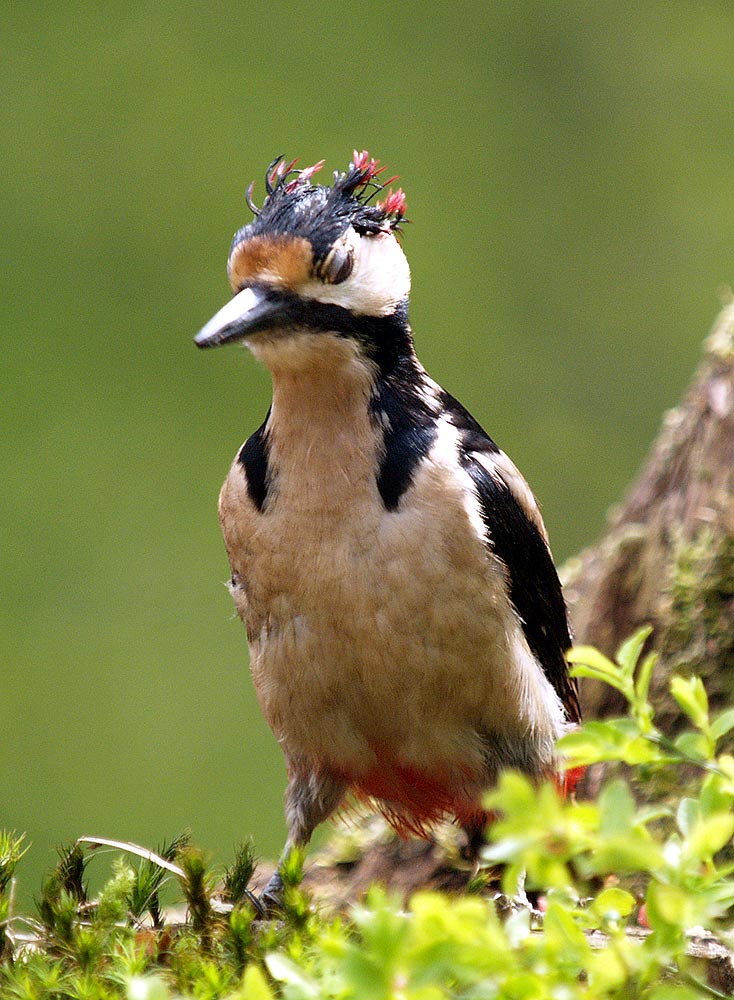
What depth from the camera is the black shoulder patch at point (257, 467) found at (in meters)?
2.92

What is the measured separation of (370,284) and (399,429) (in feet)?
0.93

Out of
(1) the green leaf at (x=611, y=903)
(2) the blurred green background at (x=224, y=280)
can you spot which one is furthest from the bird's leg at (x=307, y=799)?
(2) the blurred green background at (x=224, y=280)

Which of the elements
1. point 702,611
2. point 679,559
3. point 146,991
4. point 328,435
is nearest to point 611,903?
point 146,991

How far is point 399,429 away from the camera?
2.88m

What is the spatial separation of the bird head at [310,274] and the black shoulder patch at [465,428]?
0.26 meters

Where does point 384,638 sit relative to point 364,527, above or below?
below

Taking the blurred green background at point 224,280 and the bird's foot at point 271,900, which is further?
the blurred green background at point 224,280

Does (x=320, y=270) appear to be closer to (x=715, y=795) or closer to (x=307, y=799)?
(x=307, y=799)

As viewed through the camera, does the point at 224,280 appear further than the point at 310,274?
Yes

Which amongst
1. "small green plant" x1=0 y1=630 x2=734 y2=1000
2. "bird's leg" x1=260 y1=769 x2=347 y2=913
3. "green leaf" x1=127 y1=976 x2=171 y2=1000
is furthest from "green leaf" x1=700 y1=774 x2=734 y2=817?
"bird's leg" x1=260 y1=769 x2=347 y2=913

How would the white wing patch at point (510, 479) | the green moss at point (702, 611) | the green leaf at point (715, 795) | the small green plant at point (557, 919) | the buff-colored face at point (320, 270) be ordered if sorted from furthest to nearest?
the green moss at point (702, 611), the white wing patch at point (510, 479), the buff-colored face at point (320, 270), the green leaf at point (715, 795), the small green plant at point (557, 919)

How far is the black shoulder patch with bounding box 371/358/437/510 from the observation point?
2.84 m

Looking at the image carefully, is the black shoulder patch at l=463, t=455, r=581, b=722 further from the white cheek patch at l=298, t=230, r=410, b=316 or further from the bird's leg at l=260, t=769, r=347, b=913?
the bird's leg at l=260, t=769, r=347, b=913

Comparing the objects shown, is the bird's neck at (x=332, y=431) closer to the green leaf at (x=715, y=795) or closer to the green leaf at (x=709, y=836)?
the green leaf at (x=715, y=795)
